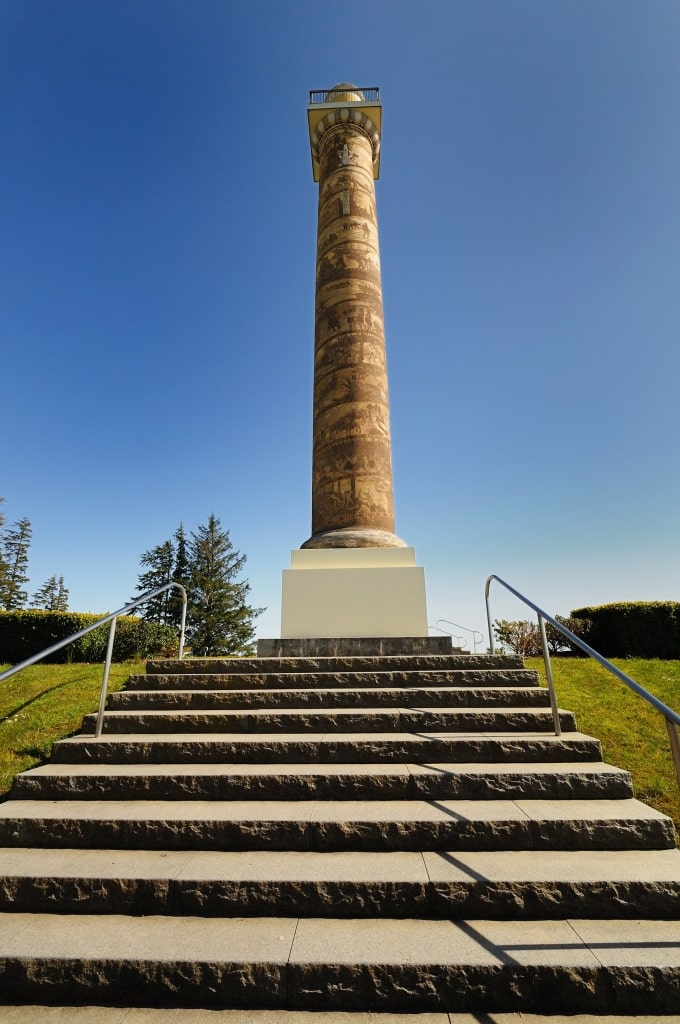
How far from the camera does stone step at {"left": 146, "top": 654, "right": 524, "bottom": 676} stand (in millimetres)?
5484

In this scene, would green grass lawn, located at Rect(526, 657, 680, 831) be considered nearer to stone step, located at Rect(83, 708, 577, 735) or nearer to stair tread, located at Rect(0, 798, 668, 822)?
stone step, located at Rect(83, 708, 577, 735)

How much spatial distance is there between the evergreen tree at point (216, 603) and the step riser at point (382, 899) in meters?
24.2

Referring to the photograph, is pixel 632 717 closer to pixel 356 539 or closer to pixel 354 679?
pixel 354 679

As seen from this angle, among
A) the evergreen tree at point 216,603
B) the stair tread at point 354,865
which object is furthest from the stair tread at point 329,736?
the evergreen tree at point 216,603

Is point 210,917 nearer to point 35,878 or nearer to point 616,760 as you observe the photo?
point 35,878

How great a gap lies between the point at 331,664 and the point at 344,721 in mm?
1225

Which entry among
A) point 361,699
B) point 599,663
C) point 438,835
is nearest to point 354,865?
point 438,835

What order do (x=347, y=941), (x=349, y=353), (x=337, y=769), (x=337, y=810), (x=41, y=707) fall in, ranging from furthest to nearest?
(x=349, y=353) < (x=41, y=707) < (x=337, y=769) < (x=337, y=810) < (x=347, y=941)

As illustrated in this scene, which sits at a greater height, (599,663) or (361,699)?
(599,663)

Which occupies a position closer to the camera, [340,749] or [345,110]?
[340,749]

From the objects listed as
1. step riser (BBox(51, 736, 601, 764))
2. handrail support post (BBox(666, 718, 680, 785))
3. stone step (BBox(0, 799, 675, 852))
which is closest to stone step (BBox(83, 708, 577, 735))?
step riser (BBox(51, 736, 601, 764))

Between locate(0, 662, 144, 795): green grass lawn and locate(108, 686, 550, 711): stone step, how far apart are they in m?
1.88

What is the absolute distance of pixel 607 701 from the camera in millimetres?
7141

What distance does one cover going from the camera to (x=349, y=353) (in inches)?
342
